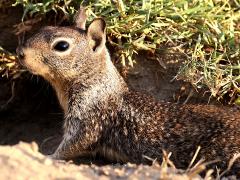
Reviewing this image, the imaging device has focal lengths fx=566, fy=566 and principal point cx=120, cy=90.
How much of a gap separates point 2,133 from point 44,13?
1837 millimetres

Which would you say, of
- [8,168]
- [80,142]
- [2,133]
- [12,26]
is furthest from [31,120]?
[8,168]

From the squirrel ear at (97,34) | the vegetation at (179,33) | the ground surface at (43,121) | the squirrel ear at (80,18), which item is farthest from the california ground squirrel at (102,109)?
the vegetation at (179,33)

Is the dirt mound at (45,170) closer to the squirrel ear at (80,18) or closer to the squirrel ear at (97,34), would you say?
the squirrel ear at (97,34)

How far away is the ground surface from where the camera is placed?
11.5ft

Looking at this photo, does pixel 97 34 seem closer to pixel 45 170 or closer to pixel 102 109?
pixel 102 109

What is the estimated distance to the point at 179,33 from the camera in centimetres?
608

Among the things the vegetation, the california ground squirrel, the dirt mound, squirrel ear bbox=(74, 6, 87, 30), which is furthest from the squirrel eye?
the dirt mound

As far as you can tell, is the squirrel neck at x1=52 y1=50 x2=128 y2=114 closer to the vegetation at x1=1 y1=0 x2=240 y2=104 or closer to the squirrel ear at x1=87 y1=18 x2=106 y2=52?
the squirrel ear at x1=87 y1=18 x2=106 y2=52

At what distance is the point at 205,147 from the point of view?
195 inches

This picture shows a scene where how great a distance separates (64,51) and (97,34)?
36 centimetres

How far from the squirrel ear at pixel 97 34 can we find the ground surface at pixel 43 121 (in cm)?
86

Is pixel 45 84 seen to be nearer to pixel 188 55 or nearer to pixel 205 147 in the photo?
pixel 188 55

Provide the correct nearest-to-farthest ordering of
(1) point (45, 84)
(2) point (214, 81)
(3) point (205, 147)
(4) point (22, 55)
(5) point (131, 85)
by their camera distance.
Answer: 1. (3) point (205, 147)
2. (4) point (22, 55)
3. (2) point (214, 81)
4. (5) point (131, 85)
5. (1) point (45, 84)

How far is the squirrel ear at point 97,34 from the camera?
17.6ft
